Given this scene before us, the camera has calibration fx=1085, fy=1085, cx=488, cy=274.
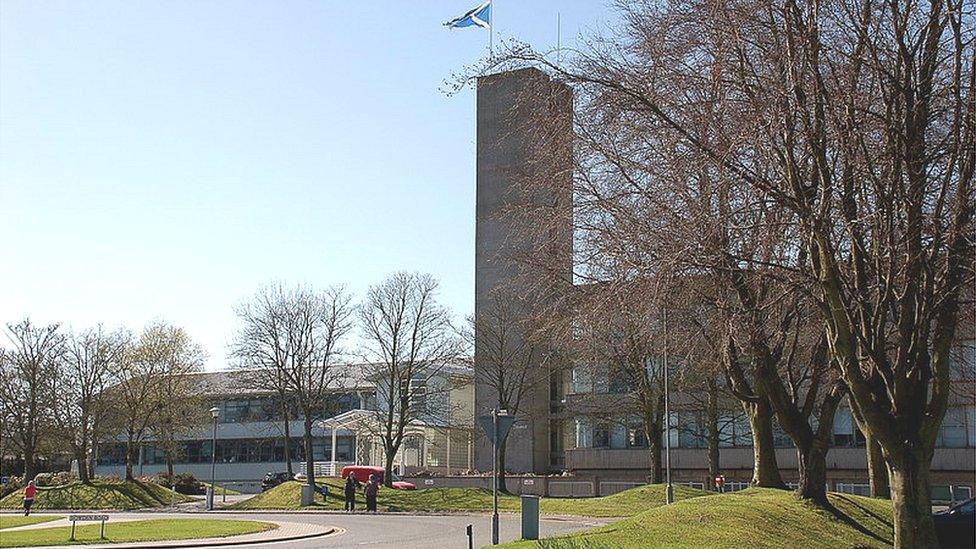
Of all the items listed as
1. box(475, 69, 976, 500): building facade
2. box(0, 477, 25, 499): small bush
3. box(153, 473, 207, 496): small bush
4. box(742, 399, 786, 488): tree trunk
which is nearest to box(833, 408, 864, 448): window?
box(475, 69, 976, 500): building facade

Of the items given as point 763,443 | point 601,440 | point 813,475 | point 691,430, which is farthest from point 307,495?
point 813,475

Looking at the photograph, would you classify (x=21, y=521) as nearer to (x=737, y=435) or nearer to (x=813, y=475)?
(x=813, y=475)

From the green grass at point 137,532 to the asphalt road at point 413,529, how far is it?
2940 millimetres

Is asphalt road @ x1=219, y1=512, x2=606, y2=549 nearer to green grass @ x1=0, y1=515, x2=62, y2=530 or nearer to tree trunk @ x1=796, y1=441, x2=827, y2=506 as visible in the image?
tree trunk @ x1=796, y1=441, x2=827, y2=506

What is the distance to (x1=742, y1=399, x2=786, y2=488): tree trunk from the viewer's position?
98.5 ft

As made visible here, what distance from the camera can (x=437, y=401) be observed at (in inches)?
2372

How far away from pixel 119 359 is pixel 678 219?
52477mm

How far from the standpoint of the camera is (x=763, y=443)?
103 ft

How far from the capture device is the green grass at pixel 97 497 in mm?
54969

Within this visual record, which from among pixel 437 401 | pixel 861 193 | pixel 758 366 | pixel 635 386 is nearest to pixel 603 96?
pixel 861 193

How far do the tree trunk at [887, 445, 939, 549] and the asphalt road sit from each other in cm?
1092

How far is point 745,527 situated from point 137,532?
17894 mm

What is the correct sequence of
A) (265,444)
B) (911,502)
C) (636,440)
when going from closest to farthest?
(911,502), (636,440), (265,444)

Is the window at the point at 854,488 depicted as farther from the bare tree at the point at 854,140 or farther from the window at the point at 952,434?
the bare tree at the point at 854,140
